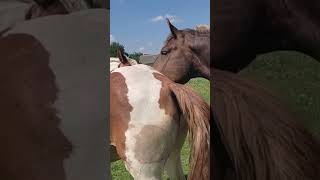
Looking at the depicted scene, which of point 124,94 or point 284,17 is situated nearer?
point 284,17

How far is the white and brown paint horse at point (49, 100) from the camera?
964 millimetres

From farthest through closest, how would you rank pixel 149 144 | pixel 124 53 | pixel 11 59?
1. pixel 124 53
2. pixel 149 144
3. pixel 11 59

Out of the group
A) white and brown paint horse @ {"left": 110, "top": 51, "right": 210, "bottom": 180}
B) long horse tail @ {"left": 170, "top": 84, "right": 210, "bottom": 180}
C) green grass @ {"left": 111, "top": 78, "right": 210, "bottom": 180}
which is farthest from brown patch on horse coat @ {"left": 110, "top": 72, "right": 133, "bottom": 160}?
green grass @ {"left": 111, "top": 78, "right": 210, "bottom": 180}

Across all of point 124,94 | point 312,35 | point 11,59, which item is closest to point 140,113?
point 124,94

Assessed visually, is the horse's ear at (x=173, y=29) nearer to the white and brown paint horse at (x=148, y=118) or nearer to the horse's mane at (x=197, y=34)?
the horse's mane at (x=197, y=34)

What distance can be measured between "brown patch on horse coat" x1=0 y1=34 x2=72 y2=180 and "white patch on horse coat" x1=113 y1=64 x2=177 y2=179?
0.52 meters

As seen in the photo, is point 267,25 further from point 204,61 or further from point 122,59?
point 122,59

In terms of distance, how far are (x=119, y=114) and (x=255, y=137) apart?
67 centimetres

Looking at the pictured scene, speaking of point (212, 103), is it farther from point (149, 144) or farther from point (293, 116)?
point (149, 144)

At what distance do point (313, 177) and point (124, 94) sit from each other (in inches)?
32.3

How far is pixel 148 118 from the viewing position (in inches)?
57.9

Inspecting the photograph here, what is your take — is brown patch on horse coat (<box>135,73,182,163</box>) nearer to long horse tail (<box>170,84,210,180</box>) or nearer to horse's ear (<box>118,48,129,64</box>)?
long horse tail (<box>170,84,210,180</box>)

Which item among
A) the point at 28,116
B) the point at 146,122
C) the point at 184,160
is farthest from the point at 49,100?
the point at 184,160

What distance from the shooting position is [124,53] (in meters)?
1.89
